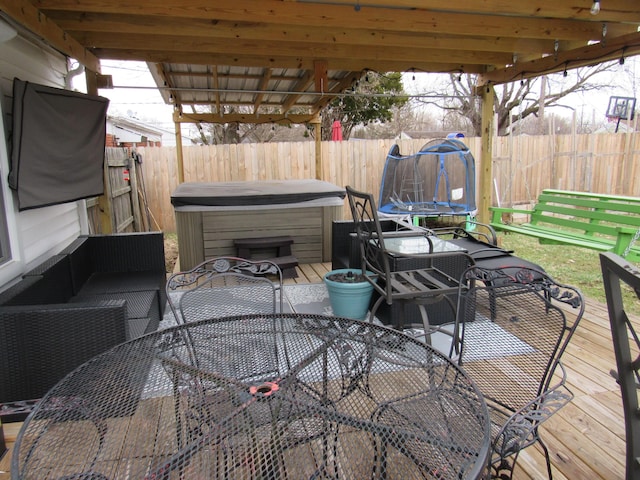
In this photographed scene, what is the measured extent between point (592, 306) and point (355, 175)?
558 cm

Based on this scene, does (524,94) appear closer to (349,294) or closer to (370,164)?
(370,164)

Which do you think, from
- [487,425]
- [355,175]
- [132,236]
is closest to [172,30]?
[132,236]

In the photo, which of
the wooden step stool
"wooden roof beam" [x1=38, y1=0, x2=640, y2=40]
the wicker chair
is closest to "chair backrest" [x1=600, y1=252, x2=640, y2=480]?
the wicker chair

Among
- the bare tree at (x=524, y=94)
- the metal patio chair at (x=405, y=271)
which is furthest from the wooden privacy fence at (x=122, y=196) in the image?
the bare tree at (x=524, y=94)

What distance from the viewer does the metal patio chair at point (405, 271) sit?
2.35 metres

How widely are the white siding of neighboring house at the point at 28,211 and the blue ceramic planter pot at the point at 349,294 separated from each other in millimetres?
1985

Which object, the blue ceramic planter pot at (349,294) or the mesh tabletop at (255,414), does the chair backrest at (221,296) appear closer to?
the mesh tabletop at (255,414)

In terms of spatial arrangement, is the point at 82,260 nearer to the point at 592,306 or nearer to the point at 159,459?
the point at 159,459

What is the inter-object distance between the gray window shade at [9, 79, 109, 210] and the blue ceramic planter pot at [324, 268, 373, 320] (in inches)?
79.3

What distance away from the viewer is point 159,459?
3.67 ft

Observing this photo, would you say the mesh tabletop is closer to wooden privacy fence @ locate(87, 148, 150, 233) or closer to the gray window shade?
the gray window shade

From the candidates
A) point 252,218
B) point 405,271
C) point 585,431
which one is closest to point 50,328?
point 405,271

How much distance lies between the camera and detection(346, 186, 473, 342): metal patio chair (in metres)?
2.35

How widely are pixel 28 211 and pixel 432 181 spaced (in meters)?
6.40
